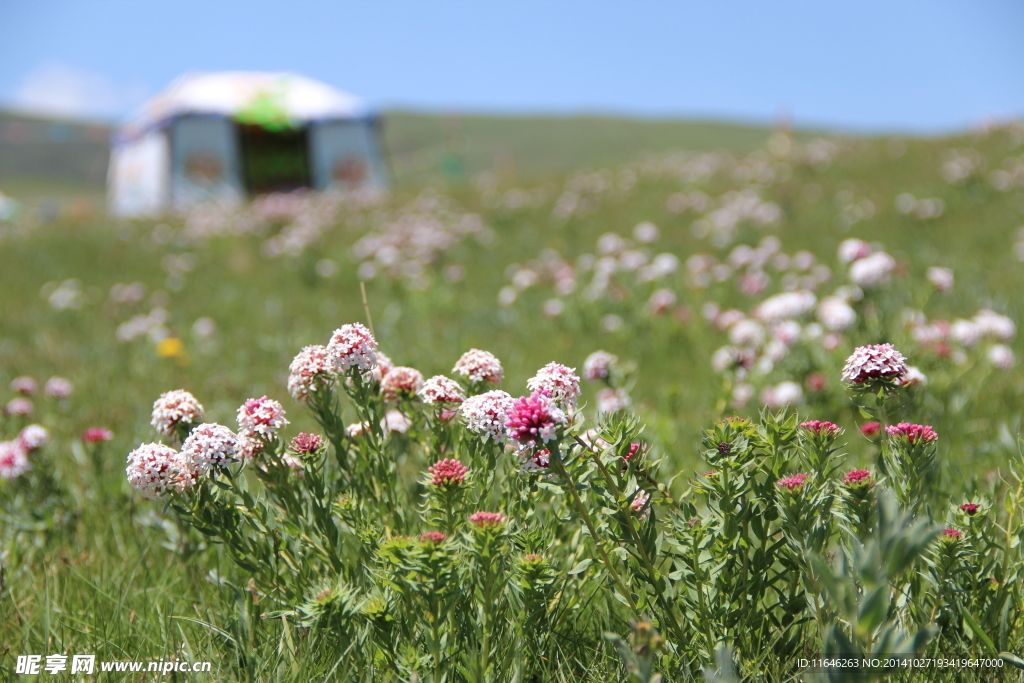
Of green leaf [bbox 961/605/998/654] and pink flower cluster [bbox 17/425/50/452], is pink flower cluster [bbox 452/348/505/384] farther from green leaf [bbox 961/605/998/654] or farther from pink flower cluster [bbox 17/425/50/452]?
pink flower cluster [bbox 17/425/50/452]

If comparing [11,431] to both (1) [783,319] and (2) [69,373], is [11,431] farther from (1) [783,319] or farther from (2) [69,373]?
(1) [783,319]

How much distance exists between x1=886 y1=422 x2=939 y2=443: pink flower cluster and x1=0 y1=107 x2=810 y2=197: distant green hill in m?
61.0

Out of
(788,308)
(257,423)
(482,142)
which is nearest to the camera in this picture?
(257,423)

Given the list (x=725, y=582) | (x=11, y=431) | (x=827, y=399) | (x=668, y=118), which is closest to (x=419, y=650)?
(x=725, y=582)

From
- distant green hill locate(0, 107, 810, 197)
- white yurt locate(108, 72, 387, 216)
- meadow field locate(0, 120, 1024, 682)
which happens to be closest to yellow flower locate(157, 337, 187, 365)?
meadow field locate(0, 120, 1024, 682)

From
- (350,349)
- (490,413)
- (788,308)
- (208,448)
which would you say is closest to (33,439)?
(208,448)

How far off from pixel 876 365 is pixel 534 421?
2.82 feet

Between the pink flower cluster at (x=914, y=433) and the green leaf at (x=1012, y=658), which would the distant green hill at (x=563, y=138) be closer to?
the pink flower cluster at (x=914, y=433)

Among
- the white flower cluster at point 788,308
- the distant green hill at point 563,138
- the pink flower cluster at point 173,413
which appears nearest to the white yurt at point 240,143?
the white flower cluster at point 788,308

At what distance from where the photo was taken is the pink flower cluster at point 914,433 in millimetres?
1589

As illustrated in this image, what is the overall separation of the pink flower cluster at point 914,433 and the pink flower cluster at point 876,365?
5.0 inches

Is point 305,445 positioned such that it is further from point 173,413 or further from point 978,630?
point 978,630

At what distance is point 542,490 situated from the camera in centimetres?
175

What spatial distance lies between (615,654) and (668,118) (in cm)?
10325
